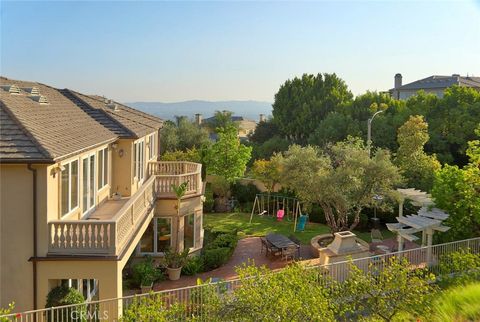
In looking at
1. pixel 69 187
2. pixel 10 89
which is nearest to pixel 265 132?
pixel 10 89

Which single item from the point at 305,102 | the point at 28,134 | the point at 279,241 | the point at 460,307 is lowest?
the point at 279,241

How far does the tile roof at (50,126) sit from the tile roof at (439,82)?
71.7 meters

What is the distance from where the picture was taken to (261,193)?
3259cm

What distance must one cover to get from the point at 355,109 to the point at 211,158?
2399 cm

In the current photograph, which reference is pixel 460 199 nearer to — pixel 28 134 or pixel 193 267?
pixel 193 267

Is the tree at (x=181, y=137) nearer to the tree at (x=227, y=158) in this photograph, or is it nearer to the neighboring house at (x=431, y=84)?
the tree at (x=227, y=158)

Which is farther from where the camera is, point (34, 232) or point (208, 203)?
point (208, 203)

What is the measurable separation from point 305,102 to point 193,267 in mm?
47323

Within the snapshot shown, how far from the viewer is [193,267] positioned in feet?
59.9

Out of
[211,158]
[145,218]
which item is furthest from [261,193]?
[145,218]

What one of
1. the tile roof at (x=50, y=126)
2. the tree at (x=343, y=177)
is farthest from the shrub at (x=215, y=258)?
the tile roof at (x=50, y=126)

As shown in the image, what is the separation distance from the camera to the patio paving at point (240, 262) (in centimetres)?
1728

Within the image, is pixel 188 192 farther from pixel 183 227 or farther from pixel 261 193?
pixel 261 193

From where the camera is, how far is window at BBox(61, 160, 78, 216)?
12250 mm
